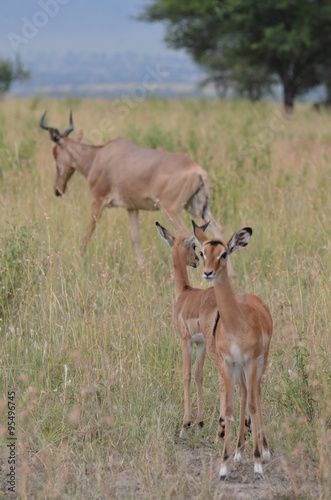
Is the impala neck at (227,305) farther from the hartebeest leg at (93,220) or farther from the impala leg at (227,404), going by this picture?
the hartebeest leg at (93,220)

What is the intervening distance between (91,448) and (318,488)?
45.1 inches

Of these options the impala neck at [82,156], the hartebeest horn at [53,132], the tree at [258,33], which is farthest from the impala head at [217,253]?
the tree at [258,33]

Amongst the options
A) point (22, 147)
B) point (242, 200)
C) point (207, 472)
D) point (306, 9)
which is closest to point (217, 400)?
point (207, 472)

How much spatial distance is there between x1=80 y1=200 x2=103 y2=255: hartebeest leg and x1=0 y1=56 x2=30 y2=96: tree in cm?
3603

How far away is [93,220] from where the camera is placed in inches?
329

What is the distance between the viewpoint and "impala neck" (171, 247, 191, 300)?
473 cm

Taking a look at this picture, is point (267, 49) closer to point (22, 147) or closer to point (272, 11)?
point (272, 11)

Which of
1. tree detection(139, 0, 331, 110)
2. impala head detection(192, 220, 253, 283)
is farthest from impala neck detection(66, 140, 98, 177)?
tree detection(139, 0, 331, 110)

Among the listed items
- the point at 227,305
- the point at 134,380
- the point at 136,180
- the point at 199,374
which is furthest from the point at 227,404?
the point at 136,180

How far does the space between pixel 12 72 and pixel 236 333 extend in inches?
1668

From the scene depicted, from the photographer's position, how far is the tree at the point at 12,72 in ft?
143

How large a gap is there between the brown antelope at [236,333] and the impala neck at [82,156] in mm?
5706

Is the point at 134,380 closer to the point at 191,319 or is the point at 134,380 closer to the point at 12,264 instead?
the point at 191,319

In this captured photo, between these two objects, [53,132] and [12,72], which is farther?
[12,72]
